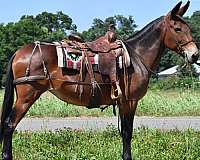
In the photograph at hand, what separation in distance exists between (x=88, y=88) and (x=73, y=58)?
50cm

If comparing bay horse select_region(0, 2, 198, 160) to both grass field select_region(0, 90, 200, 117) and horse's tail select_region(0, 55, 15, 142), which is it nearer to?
horse's tail select_region(0, 55, 15, 142)

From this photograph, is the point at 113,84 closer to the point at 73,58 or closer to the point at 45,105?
the point at 73,58

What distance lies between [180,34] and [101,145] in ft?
8.00

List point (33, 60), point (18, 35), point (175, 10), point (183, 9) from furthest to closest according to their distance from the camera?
point (18, 35) → point (183, 9) → point (175, 10) → point (33, 60)

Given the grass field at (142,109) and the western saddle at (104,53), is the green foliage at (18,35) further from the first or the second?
the western saddle at (104,53)

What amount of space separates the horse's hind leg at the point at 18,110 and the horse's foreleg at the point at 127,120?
4.31 feet

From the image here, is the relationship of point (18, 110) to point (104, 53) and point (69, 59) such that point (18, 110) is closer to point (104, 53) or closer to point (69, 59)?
point (69, 59)

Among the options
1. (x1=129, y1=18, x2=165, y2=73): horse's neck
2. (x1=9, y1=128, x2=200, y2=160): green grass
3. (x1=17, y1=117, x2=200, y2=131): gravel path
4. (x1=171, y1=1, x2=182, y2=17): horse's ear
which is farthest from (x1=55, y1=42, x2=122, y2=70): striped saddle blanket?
(x1=17, y1=117, x2=200, y2=131): gravel path

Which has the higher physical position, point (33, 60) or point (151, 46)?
point (151, 46)

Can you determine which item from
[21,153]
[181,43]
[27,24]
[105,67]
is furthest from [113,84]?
[27,24]

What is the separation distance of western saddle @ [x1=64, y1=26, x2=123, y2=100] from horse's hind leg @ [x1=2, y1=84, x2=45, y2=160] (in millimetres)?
780

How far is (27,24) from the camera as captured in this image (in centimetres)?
6769

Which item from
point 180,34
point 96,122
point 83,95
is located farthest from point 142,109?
point 83,95

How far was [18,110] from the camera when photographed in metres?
5.57
